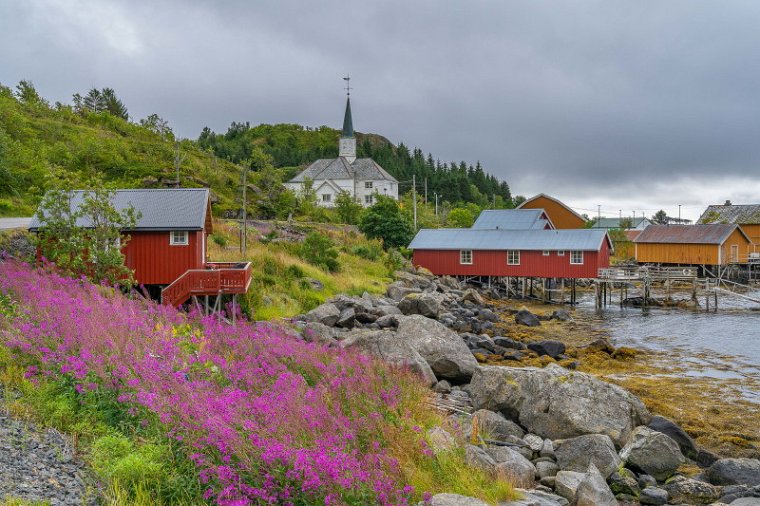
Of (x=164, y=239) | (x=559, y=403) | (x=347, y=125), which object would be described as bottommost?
(x=559, y=403)

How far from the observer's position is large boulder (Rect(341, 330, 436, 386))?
15.6 meters

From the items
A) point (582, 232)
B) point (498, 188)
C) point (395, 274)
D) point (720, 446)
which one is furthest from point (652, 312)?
point (498, 188)

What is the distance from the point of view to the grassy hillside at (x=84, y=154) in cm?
4163

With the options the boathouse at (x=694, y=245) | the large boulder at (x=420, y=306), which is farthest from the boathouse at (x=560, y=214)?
the large boulder at (x=420, y=306)

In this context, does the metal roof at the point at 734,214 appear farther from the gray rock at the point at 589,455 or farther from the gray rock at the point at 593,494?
the gray rock at the point at 593,494

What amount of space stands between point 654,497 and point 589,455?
1.26 meters

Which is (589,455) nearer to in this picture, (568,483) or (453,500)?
(568,483)

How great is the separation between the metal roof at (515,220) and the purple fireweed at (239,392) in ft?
141

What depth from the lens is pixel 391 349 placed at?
16094 millimetres

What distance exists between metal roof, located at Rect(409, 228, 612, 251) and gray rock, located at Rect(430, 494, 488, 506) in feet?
128

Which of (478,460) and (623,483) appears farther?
(623,483)

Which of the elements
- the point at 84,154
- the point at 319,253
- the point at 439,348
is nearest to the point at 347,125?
the point at 84,154

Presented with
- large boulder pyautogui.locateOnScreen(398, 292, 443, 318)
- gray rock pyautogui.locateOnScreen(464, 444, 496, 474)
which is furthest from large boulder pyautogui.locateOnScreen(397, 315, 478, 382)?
large boulder pyautogui.locateOnScreen(398, 292, 443, 318)

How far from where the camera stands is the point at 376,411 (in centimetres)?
927
